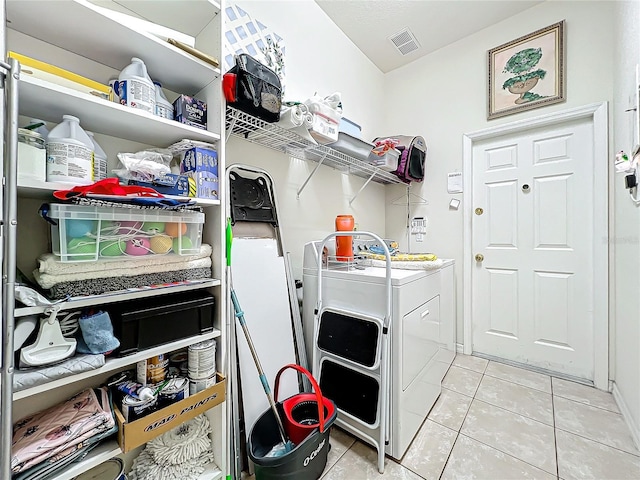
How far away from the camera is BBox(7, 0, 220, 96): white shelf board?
795 mm

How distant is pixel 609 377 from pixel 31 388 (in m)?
3.17

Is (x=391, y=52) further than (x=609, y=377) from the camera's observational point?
Yes

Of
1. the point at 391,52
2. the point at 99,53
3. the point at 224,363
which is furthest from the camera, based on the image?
the point at 391,52

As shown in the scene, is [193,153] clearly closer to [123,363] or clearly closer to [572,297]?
[123,363]

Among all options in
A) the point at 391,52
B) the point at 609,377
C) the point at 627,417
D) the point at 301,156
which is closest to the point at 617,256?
the point at 609,377

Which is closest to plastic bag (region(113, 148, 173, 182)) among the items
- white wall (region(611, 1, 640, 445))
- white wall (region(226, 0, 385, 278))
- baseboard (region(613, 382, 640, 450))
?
white wall (region(226, 0, 385, 278))

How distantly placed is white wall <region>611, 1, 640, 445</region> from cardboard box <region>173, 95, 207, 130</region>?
2236mm

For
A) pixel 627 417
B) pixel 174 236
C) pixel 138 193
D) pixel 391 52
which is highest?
pixel 391 52

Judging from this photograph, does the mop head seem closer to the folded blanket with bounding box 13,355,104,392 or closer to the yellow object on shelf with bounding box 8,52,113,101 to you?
the folded blanket with bounding box 13,355,104,392

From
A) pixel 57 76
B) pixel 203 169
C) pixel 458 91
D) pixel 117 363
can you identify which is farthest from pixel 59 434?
pixel 458 91

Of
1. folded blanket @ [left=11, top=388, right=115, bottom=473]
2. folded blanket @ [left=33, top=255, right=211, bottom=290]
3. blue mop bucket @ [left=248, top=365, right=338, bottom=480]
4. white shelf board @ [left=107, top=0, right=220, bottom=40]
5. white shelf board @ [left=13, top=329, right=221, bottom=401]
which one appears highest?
white shelf board @ [left=107, top=0, right=220, bottom=40]

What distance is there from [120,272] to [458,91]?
3012 millimetres

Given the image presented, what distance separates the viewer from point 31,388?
26.8 inches

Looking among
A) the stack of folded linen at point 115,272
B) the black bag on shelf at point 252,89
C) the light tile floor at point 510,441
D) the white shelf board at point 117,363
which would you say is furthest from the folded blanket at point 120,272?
the light tile floor at point 510,441
